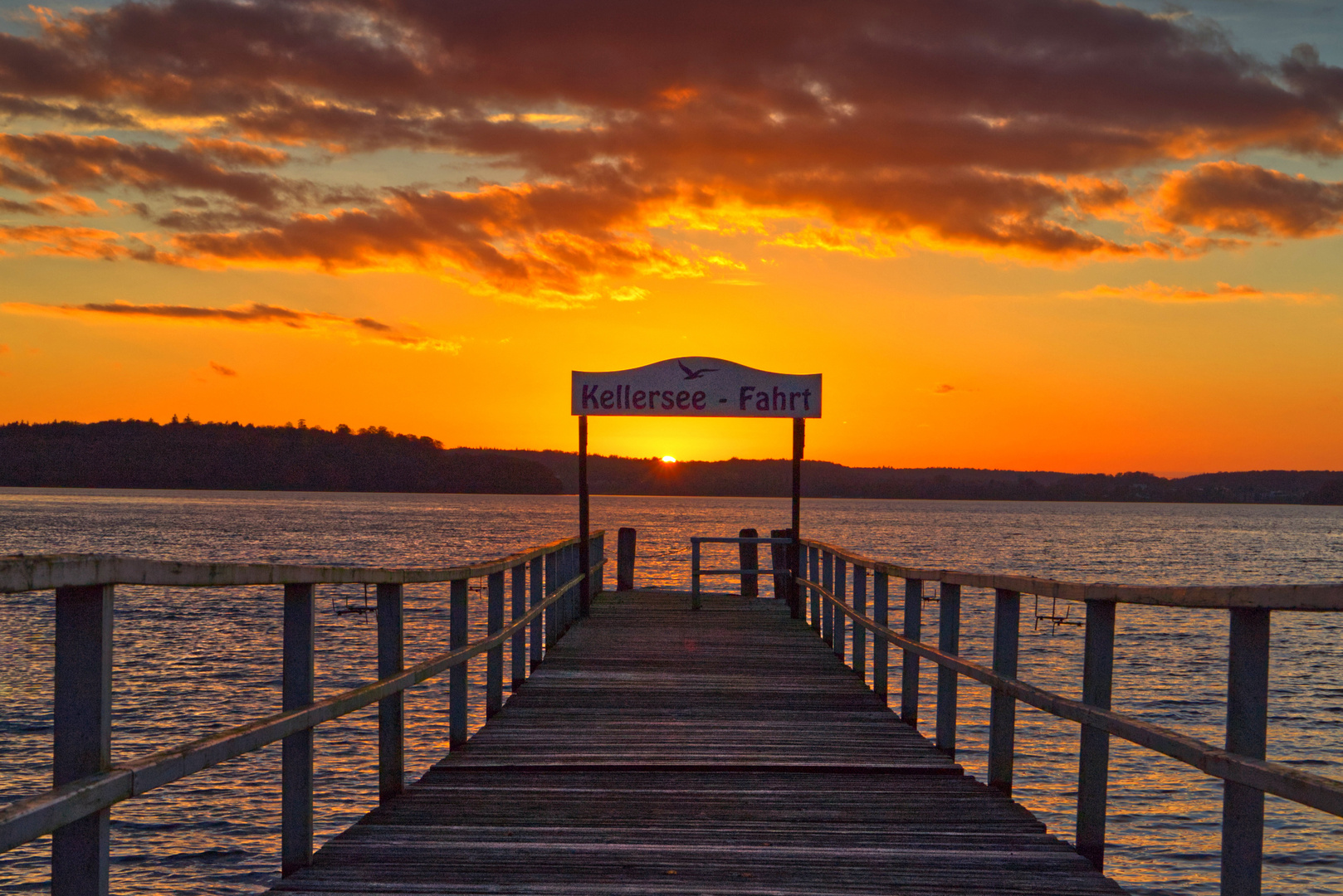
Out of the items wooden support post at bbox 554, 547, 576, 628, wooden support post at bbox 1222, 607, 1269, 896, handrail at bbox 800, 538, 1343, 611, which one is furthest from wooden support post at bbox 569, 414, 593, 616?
wooden support post at bbox 1222, 607, 1269, 896

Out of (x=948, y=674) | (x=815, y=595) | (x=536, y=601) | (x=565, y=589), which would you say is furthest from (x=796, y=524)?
(x=948, y=674)

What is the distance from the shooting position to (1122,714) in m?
5.02

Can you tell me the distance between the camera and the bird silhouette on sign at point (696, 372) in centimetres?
1455

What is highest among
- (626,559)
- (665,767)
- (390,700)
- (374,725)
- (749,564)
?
(390,700)

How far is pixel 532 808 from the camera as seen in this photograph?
566cm

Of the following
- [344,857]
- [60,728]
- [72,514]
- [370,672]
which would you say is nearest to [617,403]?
[344,857]

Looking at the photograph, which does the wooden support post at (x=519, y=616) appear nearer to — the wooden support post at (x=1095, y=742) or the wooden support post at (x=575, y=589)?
the wooden support post at (x=575, y=589)

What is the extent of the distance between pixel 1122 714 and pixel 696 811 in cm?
216

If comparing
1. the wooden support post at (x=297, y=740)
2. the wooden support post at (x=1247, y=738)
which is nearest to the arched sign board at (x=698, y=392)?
the wooden support post at (x=297, y=740)

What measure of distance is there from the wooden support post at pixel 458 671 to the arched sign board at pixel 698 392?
24.6 feet

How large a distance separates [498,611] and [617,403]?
6703mm

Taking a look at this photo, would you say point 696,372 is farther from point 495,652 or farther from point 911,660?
point 911,660

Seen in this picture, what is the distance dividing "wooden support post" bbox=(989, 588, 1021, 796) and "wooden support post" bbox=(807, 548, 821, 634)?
756 cm

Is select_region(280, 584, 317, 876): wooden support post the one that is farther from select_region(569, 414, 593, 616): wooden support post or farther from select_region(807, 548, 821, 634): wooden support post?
select_region(569, 414, 593, 616): wooden support post
